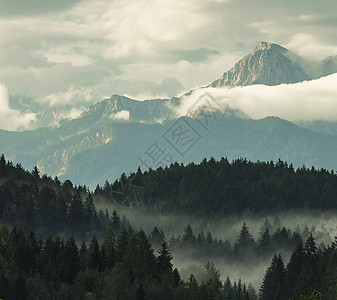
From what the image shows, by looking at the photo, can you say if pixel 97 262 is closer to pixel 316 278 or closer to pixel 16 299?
pixel 16 299

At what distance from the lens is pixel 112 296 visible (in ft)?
437

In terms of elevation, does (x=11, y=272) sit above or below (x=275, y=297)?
above

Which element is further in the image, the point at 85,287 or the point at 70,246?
the point at 70,246

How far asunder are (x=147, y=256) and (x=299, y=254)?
53.0 m

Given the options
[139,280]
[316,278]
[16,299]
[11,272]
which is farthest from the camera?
[316,278]

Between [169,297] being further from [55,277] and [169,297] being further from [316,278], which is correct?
[316,278]

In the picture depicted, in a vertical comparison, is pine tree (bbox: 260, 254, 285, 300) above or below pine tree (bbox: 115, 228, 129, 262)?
below

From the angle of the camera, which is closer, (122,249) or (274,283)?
(122,249)

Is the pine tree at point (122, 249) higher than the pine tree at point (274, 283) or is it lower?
higher

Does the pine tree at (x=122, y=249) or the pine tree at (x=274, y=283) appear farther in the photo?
the pine tree at (x=274, y=283)

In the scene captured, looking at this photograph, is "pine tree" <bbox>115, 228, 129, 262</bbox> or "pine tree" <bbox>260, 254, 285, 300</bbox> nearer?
"pine tree" <bbox>115, 228, 129, 262</bbox>

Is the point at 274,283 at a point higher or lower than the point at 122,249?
lower

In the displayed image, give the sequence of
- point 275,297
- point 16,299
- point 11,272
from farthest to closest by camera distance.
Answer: point 275,297
point 11,272
point 16,299

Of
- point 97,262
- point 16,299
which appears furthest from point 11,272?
A: point 97,262
